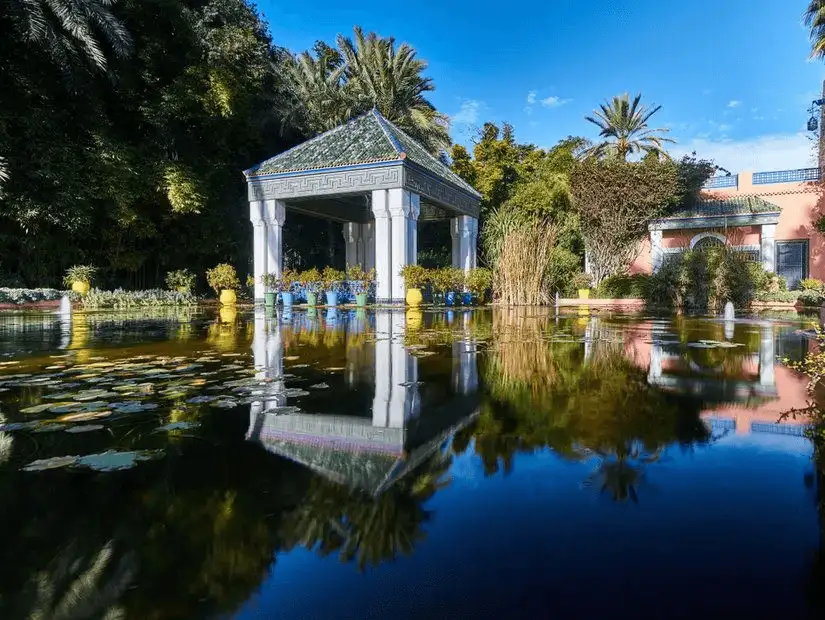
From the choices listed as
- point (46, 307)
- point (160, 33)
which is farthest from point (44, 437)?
point (160, 33)

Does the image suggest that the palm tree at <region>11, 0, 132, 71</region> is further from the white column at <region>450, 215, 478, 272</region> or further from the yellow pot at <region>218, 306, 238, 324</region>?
the white column at <region>450, 215, 478, 272</region>

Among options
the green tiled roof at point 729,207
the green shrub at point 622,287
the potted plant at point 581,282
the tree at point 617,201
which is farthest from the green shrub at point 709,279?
the green tiled roof at point 729,207

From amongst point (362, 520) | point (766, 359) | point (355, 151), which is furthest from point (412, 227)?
point (362, 520)

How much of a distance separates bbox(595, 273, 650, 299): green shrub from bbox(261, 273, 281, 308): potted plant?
10.2m

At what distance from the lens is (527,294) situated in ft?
51.0

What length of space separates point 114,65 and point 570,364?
17104mm

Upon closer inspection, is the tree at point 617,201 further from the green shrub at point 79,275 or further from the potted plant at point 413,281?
the green shrub at point 79,275

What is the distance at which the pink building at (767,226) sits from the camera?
20125mm

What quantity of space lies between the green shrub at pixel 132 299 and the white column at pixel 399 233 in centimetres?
701

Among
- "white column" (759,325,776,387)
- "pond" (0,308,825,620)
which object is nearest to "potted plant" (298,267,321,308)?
"white column" (759,325,776,387)

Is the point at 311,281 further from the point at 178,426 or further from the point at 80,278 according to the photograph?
the point at 178,426

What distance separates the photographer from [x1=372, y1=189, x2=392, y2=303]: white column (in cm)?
1445

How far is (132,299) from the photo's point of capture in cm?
1570

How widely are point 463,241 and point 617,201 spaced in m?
5.68
